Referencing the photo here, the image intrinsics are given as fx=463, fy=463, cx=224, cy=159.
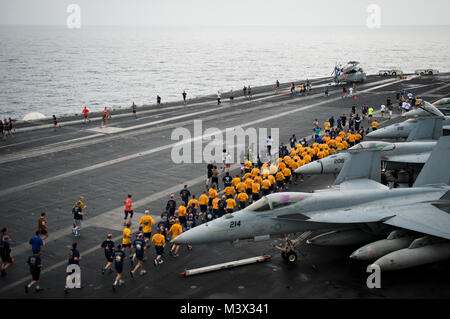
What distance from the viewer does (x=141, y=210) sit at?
24703 mm

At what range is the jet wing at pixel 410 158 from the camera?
2687 cm

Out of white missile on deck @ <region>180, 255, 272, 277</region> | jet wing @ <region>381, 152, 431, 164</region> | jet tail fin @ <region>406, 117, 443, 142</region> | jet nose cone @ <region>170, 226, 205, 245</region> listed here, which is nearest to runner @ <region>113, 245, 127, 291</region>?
jet nose cone @ <region>170, 226, 205, 245</region>

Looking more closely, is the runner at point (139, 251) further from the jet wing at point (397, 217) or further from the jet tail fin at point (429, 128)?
the jet tail fin at point (429, 128)

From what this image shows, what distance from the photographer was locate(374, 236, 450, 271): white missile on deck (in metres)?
16.4

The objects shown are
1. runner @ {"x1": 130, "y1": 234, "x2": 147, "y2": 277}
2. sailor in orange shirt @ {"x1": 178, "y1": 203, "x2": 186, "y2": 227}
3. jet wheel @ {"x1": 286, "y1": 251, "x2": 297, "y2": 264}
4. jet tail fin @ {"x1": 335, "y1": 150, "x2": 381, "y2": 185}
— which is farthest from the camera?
jet tail fin @ {"x1": 335, "y1": 150, "x2": 381, "y2": 185}

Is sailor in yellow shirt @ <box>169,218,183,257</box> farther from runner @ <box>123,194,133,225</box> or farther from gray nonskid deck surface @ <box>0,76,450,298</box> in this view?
runner @ <box>123,194,133,225</box>

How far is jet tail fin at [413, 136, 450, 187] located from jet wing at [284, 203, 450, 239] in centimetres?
223

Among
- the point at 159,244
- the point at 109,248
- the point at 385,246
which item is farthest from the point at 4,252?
the point at 385,246

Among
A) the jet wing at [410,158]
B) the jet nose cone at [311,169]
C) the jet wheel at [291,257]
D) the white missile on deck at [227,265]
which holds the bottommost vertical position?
the white missile on deck at [227,265]

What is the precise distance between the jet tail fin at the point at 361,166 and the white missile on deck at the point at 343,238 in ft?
17.1

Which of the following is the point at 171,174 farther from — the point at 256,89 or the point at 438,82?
the point at 438,82

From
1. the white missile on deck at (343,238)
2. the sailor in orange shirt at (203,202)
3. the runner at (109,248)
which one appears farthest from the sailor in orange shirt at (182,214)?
the white missile on deck at (343,238)

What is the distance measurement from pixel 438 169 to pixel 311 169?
7715 millimetres

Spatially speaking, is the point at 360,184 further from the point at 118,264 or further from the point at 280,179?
the point at 118,264
